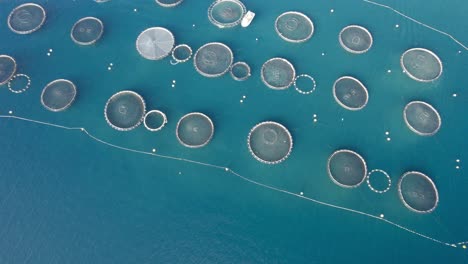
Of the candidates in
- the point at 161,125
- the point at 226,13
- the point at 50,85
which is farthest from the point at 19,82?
the point at 226,13

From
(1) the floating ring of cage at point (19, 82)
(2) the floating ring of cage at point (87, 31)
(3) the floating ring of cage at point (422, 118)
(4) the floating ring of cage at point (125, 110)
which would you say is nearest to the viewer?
(3) the floating ring of cage at point (422, 118)

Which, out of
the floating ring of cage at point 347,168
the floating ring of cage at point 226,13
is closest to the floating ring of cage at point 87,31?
the floating ring of cage at point 226,13

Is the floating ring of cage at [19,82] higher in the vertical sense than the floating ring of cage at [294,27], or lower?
lower

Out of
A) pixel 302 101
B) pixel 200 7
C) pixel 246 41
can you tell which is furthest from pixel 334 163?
pixel 200 7

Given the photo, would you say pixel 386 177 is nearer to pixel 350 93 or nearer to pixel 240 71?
pixel 350 93

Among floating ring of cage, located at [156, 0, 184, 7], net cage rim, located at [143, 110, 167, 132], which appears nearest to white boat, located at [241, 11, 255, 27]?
floating ring of cage, located at [156, 0, 184, 7]

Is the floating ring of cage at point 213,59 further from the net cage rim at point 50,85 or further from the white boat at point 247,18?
the net cage rim at point 50,85
